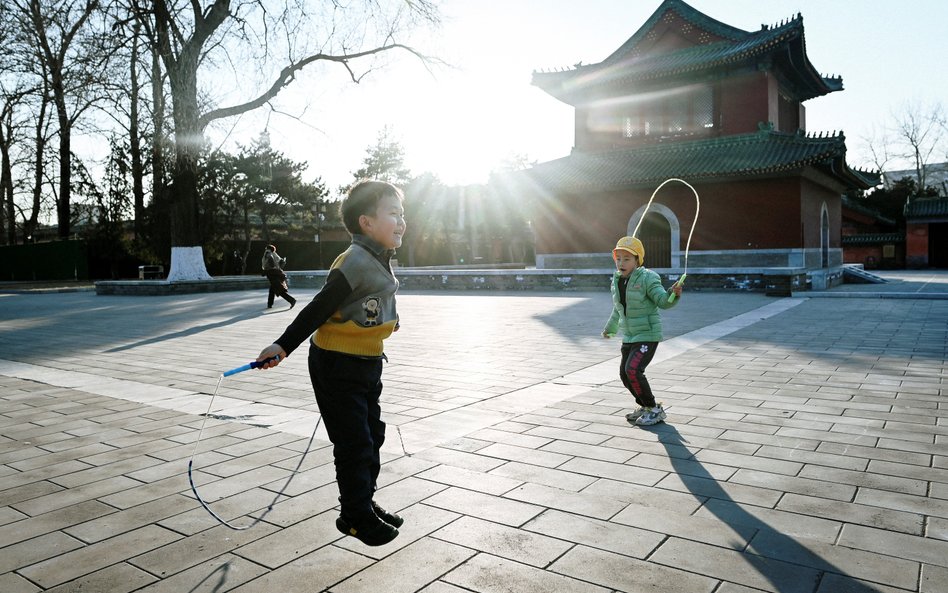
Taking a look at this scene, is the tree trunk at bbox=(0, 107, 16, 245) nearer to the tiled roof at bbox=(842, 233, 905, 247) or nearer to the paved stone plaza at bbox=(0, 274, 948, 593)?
the paved stone plaza at bbox=(0, 274, 948, 593)

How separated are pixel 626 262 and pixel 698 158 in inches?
803

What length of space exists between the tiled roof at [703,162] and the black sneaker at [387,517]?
21208 mm

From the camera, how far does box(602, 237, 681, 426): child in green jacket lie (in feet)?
15.5

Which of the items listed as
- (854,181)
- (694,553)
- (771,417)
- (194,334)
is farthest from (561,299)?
(854,181)

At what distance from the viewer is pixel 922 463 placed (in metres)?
3.74

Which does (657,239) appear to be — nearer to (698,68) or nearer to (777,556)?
(698,68)

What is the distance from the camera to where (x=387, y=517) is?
9.57ft

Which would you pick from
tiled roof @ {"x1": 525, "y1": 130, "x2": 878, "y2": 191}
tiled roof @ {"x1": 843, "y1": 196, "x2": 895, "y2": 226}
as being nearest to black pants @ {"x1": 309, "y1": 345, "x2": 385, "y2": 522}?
tiled roof @ {"x1": 525, "y1": 130, "x2": 878, "y2": 191}

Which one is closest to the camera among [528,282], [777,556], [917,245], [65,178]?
[777,556]

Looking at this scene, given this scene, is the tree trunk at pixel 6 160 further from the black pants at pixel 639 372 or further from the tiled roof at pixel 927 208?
the tiled roof at pixel 927 208

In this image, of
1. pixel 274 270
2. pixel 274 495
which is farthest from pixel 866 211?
pixel 274 495

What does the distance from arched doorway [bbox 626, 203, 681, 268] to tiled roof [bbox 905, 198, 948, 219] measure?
2054 centimetres

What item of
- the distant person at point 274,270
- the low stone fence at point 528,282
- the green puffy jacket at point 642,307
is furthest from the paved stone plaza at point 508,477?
the low stone fence at point 528,282

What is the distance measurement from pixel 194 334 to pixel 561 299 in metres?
9.47
